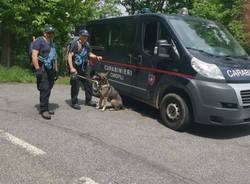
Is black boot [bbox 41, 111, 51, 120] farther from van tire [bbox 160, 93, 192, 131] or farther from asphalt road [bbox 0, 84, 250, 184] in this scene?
van tire [bbox 160, 93, 192, 131]

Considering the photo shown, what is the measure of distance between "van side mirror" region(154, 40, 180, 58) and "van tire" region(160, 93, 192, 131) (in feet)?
2.27

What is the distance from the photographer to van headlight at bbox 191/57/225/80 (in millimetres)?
6129

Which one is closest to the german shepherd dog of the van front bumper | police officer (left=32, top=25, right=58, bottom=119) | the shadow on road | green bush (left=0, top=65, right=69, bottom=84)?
the shadow on road

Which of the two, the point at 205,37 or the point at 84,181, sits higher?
the point at 205,37

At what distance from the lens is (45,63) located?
6961 millimetres

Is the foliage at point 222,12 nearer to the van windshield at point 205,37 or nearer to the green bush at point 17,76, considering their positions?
the green bush at point 17,76

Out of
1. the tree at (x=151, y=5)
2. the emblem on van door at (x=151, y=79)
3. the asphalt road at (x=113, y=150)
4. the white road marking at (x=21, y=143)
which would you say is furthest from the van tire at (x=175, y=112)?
the tree at (x=151, y=5)

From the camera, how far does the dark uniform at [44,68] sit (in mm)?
6895

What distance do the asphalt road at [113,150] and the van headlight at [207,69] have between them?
1054 mm

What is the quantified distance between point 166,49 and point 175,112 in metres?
1.11

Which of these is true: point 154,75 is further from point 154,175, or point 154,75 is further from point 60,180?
point 60,180

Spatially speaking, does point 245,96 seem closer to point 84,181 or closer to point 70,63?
point 84,181

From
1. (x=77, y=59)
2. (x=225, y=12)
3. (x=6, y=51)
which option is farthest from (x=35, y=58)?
(x=225, y=12)

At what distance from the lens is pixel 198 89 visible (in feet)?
20.3
